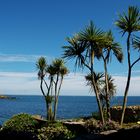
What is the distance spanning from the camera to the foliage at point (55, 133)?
2217 centimetres

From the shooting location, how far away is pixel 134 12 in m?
27.2

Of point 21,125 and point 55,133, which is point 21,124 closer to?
point 21,125

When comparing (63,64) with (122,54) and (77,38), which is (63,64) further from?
(77,38)

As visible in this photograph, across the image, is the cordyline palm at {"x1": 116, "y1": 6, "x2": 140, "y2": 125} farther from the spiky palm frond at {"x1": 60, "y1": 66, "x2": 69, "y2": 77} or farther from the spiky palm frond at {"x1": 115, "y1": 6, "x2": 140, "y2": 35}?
the spiky palm frond at {"x1": 60, "y1": 66, "x2": 69, "y2": 77}

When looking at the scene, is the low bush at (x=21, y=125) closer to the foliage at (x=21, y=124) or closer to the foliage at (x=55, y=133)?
the foliage at (x=21, y=124)

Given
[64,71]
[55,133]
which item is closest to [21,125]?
[55,133]

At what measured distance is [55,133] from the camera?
2273 centimetres

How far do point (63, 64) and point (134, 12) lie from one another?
14705mm

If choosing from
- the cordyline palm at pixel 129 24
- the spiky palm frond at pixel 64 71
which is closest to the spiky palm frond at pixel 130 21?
the cordyline palm at pixel 129 24

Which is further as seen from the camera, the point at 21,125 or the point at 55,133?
the point at 21,125

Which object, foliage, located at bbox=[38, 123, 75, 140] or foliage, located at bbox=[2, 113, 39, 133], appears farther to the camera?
foliage, located at bbox=[2, 113, 39, 133]

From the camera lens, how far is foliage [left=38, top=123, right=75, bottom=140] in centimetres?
2217

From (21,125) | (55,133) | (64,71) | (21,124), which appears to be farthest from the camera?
(64,71)

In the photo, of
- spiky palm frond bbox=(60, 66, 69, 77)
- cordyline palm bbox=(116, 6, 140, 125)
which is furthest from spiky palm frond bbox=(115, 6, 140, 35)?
spiky palm frond bbox=(60, 66, 69, 77)
